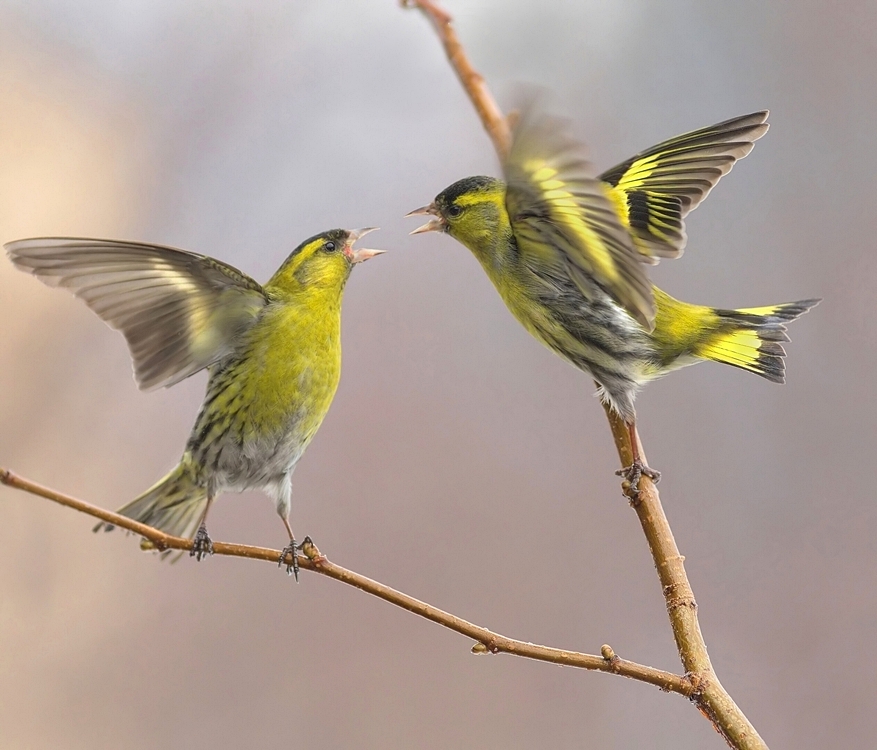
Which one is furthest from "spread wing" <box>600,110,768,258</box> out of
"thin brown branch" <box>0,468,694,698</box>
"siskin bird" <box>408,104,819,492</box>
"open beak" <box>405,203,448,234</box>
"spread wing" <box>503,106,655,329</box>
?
"thin brown branch" <box>0,468,694,698</box>

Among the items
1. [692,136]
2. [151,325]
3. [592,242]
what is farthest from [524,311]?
[151,325]

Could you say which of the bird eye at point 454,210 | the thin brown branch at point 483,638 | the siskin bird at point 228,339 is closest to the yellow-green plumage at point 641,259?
the bird eye at point 454,210

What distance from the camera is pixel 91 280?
4.34 feet

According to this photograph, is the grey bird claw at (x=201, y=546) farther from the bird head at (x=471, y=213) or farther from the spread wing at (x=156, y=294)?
the bird head at (x=471, y=213)

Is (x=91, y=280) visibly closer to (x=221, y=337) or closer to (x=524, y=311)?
(x=221, y=337)

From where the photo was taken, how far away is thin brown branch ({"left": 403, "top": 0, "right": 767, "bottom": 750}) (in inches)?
38.4

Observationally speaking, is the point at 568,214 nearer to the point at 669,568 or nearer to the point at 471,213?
the point at 471,213

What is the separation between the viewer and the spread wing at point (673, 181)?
1625mm

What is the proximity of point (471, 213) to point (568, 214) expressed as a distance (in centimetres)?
32

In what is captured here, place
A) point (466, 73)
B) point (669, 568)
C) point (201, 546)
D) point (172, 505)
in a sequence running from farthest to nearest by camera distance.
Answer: point (172, 505), point (466, 73), point (201, 546), point (669, 568)

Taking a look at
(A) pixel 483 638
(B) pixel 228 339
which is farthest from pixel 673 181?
(A) pixel 483 638

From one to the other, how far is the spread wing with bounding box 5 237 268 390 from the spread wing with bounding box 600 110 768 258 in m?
0.70

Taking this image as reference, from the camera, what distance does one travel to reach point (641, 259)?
5.05 ft

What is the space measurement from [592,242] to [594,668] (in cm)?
65
